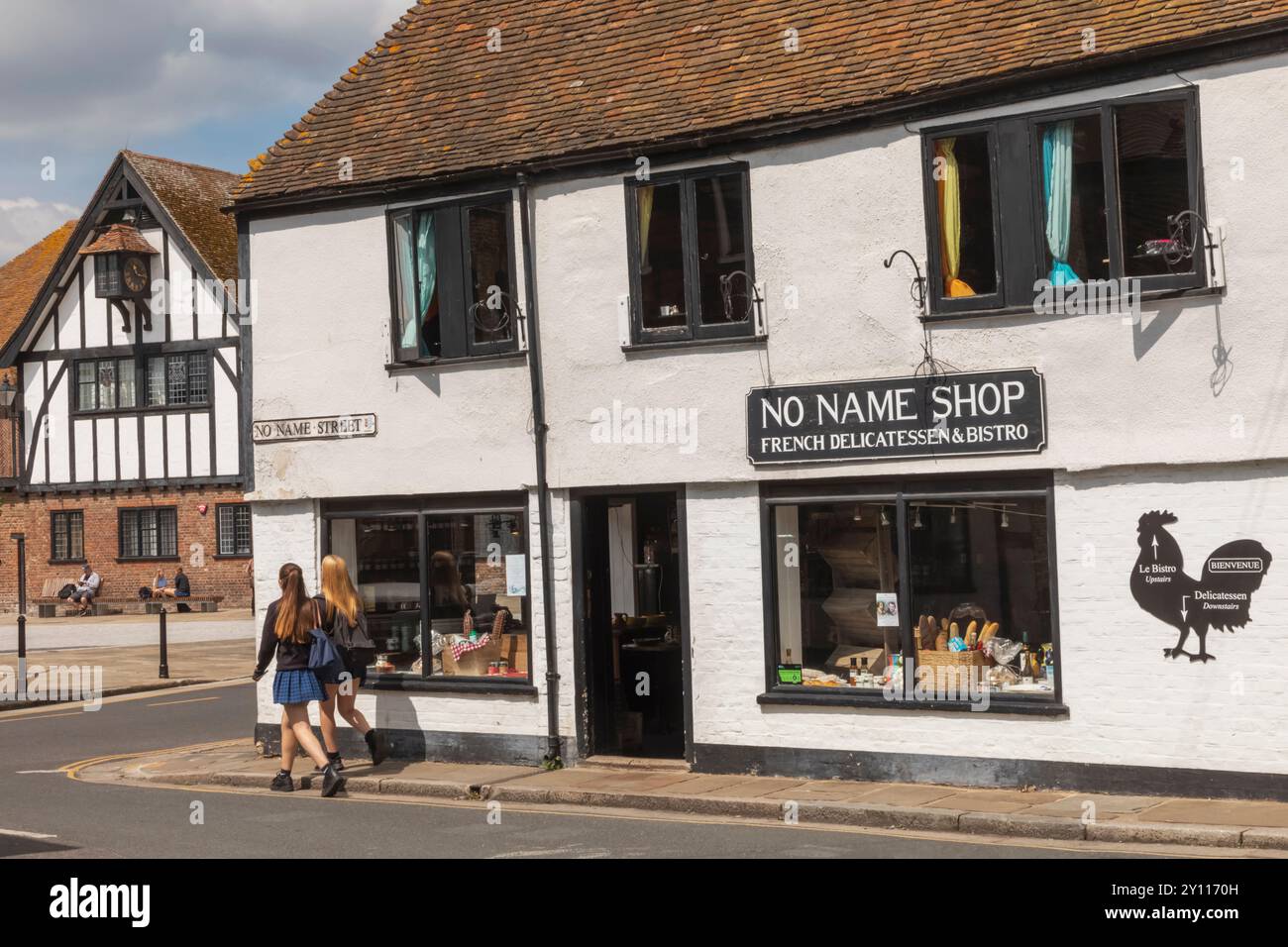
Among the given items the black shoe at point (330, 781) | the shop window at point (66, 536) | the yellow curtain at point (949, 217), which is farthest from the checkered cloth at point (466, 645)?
the shop window at point (66, 536)

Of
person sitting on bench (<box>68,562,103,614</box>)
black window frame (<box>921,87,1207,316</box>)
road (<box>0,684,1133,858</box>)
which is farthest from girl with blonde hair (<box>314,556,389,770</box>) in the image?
person sitting on bench (<box>68,562,103,614</box>)

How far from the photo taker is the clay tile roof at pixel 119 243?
41000 mm

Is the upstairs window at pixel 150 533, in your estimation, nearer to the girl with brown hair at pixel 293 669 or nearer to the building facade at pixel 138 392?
the building facade at pixel 138 392

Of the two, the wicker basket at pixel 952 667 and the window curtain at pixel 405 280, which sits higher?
the window curtain at pixel 405 280

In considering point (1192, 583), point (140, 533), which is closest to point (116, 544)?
point (140, 533)

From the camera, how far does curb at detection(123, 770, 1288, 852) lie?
400 inches

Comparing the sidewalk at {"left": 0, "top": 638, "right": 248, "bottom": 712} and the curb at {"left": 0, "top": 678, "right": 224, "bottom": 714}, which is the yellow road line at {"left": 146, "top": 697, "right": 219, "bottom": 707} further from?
the sidewalk at {"left": 0, "top": 638, "right": 248, "bottom": 712}

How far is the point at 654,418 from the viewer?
13812mm

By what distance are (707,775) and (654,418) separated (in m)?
3.02

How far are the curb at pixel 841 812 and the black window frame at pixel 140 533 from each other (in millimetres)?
28609

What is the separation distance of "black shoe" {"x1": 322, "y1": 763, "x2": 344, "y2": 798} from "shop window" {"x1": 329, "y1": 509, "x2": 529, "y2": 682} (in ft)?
5.76
